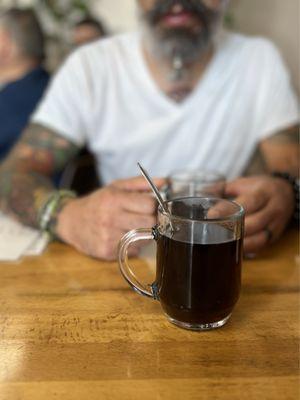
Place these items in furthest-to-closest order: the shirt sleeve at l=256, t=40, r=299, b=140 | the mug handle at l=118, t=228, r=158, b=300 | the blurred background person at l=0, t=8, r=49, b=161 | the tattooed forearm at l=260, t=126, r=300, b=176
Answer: the blurred background person at l=0, t=8, r=49, b=161
the shirt sleeve at l=256, t=40, r=299, b=140
the tattooed forearm at l=260, t=126, r=300, b=176
the mug handle at l=118, t=228, r=158, b=300

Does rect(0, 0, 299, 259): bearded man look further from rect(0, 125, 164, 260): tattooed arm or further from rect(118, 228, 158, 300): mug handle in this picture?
rect(118, 228, 158, 300): mug handle

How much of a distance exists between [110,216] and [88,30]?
59.1 inches

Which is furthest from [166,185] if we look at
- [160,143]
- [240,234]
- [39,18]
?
[39,18]

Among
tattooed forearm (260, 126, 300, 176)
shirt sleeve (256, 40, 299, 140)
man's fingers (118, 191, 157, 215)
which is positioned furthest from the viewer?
shirt sleeve (256, 40, 299, 140)

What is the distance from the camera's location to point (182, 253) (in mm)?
519

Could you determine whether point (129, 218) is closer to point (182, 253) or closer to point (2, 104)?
point (182, 253)

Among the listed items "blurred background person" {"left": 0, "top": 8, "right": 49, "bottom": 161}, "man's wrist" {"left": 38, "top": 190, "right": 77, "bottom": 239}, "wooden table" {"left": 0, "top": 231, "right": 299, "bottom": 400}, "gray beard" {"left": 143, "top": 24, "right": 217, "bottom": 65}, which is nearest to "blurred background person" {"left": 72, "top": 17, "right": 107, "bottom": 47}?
"blurred background person" {"left": 0, "top": 8, "right": 49, "bottom": 161}

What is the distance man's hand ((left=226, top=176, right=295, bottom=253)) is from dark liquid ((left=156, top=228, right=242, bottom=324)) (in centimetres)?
25

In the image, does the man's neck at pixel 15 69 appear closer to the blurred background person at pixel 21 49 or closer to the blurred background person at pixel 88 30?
the blurred background person at pixel 21 49

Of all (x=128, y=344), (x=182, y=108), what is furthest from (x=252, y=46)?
(x=128, y=344)

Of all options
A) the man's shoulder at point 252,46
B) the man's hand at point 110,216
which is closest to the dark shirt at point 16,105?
the man's shoulder at point 252,46

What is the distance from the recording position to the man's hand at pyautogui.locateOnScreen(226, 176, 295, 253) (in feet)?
2.60

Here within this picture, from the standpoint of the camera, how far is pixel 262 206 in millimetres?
827

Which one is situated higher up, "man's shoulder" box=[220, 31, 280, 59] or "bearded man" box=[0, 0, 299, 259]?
"man's shoulder" box=[220, 31, 280, 59]
